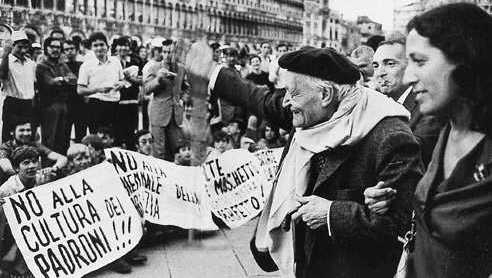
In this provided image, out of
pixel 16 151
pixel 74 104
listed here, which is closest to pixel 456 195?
pixel 16 151

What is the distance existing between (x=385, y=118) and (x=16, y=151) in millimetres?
4001

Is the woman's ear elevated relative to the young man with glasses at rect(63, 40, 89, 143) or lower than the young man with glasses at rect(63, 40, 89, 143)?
elevated

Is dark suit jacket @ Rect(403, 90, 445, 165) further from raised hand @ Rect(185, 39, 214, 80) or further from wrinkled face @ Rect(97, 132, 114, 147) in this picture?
wrinkled face @ Rect(97, 132, 114, 147)

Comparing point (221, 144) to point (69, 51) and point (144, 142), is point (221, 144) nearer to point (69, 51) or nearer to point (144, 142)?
point (144, 142)

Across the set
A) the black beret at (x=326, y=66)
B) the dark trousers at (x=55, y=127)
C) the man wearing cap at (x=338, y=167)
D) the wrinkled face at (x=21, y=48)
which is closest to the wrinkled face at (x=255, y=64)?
the dark trousers at (x=55, y=127)

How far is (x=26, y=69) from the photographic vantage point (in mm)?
6992

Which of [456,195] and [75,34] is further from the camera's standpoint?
[75,34]

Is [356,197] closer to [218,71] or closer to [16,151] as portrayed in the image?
[218,71]

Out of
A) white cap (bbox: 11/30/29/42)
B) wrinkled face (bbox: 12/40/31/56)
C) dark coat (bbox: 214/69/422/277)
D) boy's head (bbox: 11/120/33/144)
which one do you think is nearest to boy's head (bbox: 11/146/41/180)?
boy's head (bbox: 11/120/33/144)

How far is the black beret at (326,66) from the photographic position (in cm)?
258

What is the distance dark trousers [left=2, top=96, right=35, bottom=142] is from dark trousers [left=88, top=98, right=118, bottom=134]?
40.3 inches

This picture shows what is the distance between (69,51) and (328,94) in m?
6.22

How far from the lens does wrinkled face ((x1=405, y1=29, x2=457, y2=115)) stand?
5.55ft

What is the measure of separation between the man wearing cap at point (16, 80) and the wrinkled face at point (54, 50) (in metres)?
0.40
